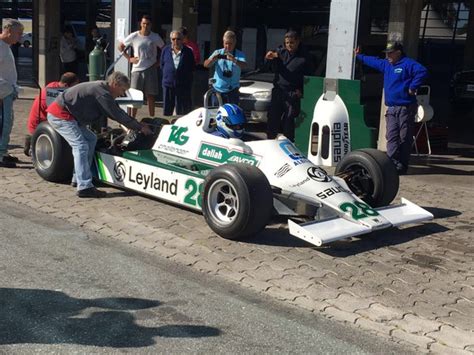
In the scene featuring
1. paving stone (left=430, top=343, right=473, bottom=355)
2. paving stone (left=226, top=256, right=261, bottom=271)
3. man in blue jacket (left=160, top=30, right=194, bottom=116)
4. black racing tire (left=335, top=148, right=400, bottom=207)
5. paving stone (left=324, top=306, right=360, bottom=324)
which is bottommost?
paving stone (left=430, top=343, right=473, bottom=355)

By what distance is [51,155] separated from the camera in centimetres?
759

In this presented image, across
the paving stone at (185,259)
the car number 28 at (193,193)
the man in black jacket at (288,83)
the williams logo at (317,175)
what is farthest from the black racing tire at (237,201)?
the man in black jacket at (288,83)

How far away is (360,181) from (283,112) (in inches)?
117

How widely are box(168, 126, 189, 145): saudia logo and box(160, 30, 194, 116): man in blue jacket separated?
Answer: 3.63m

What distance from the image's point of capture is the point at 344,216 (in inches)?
225

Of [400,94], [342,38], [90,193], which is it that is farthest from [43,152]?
[400,94]

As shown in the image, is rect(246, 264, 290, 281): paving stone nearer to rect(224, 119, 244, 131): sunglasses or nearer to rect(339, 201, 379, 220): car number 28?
rect(339, 201, 379, 220): car number 28

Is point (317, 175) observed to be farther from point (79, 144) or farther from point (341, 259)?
point (79, 144)

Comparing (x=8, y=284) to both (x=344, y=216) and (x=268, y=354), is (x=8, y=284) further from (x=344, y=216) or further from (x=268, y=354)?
(x=344, y=216)

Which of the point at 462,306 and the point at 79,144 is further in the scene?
the point at 79,144

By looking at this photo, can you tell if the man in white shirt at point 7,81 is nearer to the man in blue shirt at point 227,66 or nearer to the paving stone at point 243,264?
the man in blue shirt at point 227,66

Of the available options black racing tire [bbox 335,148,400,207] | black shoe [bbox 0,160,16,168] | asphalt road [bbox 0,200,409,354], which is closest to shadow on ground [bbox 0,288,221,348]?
asphalt road [bbox 0,200,409,354]

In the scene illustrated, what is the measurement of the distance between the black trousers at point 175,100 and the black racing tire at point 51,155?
10.9 feet

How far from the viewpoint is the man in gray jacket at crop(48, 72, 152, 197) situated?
7.01 m
